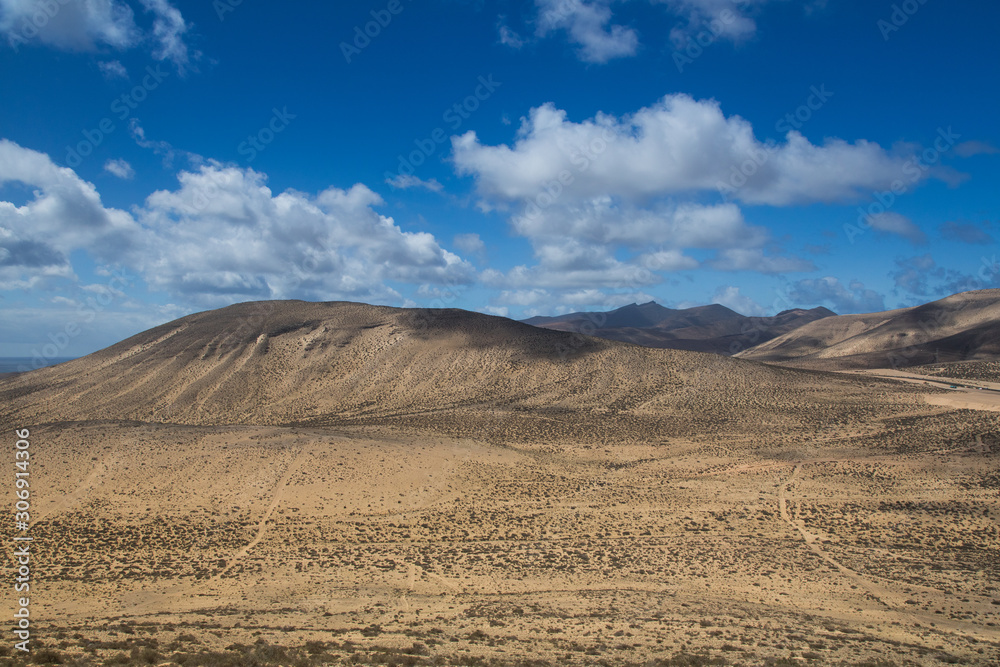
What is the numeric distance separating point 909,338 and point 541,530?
128m

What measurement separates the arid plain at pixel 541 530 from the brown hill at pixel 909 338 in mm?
52967

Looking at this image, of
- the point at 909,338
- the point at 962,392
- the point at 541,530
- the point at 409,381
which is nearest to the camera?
the point at 541,530

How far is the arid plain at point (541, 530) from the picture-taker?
46.3 feet

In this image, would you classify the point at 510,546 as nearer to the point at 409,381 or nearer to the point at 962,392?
the point at 409,381

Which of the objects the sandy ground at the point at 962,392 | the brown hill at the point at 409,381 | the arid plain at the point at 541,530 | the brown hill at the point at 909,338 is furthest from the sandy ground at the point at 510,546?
the brown hill at the point at 909,338

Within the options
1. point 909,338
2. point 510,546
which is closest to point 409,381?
point 510,546

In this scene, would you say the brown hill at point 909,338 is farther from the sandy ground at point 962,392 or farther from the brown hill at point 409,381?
the brown hill at point 409,381

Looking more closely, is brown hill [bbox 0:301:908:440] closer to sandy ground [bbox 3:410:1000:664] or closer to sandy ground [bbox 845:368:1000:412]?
sandy ground [bbox 845:368:1000:412]

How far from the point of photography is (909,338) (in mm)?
118938

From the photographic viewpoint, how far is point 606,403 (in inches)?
2076

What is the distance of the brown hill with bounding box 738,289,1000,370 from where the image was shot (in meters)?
94.6

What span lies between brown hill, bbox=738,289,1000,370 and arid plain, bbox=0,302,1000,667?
174ft

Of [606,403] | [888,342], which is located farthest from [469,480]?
[888,342]

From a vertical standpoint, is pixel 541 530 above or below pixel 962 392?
below
